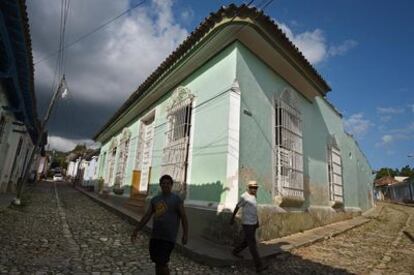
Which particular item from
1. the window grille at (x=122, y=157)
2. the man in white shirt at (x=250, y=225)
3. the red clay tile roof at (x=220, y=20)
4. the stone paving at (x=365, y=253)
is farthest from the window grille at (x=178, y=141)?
the window grille at (x=122, y=157)

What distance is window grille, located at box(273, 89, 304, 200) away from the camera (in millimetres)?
6070

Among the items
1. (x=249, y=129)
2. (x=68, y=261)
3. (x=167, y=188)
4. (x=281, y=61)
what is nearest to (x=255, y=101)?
(x=249, y=129)

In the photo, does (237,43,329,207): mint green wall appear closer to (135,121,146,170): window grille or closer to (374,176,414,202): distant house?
(135,121,146,170): window grille

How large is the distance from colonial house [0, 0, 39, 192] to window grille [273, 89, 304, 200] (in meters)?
5.56

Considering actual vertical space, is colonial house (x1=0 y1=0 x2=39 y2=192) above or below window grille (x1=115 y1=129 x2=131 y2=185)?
above

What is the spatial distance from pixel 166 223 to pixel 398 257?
461cm

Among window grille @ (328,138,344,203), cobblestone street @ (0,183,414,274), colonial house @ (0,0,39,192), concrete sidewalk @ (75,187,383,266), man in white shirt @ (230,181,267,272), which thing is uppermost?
colonial house @ (0,0,39,192)

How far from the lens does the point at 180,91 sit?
7246 mm

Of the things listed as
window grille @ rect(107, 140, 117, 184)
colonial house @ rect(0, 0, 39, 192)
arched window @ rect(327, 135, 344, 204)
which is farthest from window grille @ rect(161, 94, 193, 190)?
window grille @ rect(107, 140, 117, 184)

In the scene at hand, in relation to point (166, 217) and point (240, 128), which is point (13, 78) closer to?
point (240, 128)

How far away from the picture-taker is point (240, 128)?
5238 millimetres

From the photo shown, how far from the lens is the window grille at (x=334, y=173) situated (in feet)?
28.9

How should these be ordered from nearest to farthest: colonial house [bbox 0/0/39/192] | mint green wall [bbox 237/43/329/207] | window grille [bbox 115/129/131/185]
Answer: colonial house [bbox 0/0/39/192] < mint green wall [bbox 237/43/329/207] < window grille [bbox 115/129/131/185]

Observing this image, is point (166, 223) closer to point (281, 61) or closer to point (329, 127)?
point (281, 61)
